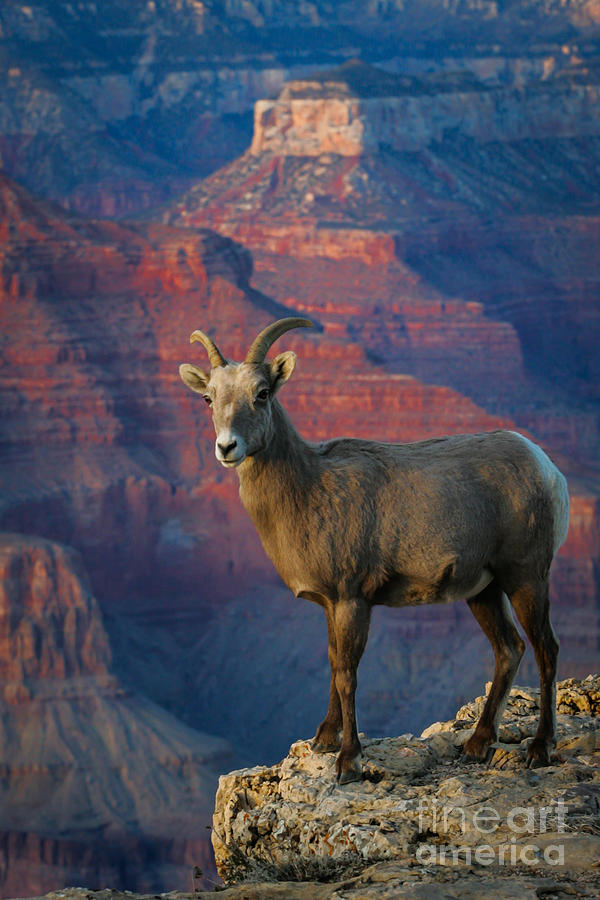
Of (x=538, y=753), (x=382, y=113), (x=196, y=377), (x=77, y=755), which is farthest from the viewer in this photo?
(x=382, y=113)

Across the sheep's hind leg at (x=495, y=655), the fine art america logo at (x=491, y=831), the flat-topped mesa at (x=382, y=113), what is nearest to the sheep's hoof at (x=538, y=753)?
the sheep's hind leg at (x=495, y=655)

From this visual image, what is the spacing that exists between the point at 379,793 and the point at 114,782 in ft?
180

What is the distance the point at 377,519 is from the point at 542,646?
1918 millimetres

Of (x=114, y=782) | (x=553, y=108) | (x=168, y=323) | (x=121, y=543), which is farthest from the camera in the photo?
(x=553, y=108)

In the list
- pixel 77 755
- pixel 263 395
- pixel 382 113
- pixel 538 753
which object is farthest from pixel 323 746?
pixel 382 113

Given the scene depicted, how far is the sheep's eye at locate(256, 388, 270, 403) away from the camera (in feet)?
48.9

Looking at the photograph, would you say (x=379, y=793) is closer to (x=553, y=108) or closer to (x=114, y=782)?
(x=114, y=782)

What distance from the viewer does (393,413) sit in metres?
90.4

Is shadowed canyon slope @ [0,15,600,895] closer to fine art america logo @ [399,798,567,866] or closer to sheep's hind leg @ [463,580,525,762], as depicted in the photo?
sheep's hind leg @ [463,580,525,762]

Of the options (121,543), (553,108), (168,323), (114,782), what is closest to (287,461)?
(114,782)

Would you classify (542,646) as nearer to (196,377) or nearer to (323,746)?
(323,746)

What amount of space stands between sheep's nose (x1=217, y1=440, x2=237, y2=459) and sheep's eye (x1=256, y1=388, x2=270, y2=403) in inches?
21.7

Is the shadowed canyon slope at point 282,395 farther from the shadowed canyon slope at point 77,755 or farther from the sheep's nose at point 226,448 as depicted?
the sheep's nose at point 226,448

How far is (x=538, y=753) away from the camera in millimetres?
15492
